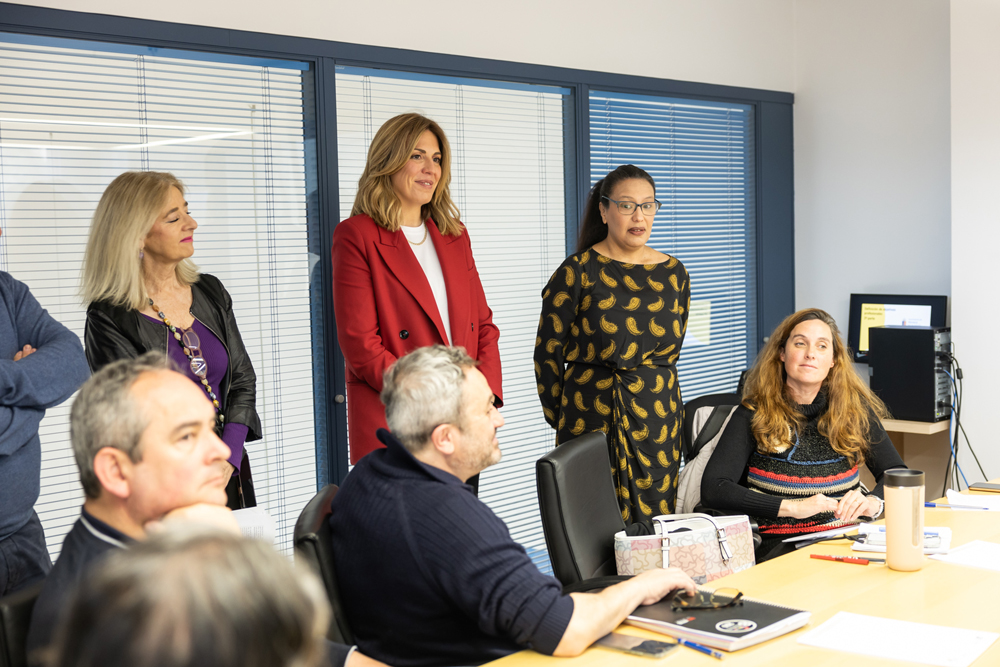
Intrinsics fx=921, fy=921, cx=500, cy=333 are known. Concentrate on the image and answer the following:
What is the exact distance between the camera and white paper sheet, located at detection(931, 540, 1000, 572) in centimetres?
206

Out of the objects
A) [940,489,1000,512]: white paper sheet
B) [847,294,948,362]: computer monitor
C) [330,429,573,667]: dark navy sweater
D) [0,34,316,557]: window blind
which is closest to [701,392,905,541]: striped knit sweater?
[940,489,1000,512]: white paper sheet

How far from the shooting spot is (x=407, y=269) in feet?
9.88

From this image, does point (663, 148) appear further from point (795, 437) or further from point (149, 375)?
point (149, 375)

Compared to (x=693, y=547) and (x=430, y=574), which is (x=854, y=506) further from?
(x=430, y=574)

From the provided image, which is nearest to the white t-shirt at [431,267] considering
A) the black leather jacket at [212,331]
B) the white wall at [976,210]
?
the black leather jacket at [212,331]

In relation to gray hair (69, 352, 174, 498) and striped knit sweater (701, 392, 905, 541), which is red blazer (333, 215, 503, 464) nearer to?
striped knit sweater (701, 392, 905, 541)

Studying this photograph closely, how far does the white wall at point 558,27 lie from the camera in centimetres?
324

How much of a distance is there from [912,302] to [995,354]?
55 centimetres

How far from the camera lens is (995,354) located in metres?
4.33

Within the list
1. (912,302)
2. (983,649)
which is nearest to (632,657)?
(983,649)

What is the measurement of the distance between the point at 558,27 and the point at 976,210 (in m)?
2.13

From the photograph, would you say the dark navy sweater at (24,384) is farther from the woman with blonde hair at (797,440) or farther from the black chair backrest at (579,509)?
the woman with blonde hair at (797,440)

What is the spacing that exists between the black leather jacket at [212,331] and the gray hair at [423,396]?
3.04 feet

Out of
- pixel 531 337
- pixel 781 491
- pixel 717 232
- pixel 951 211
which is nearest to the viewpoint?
pixel 781 491
